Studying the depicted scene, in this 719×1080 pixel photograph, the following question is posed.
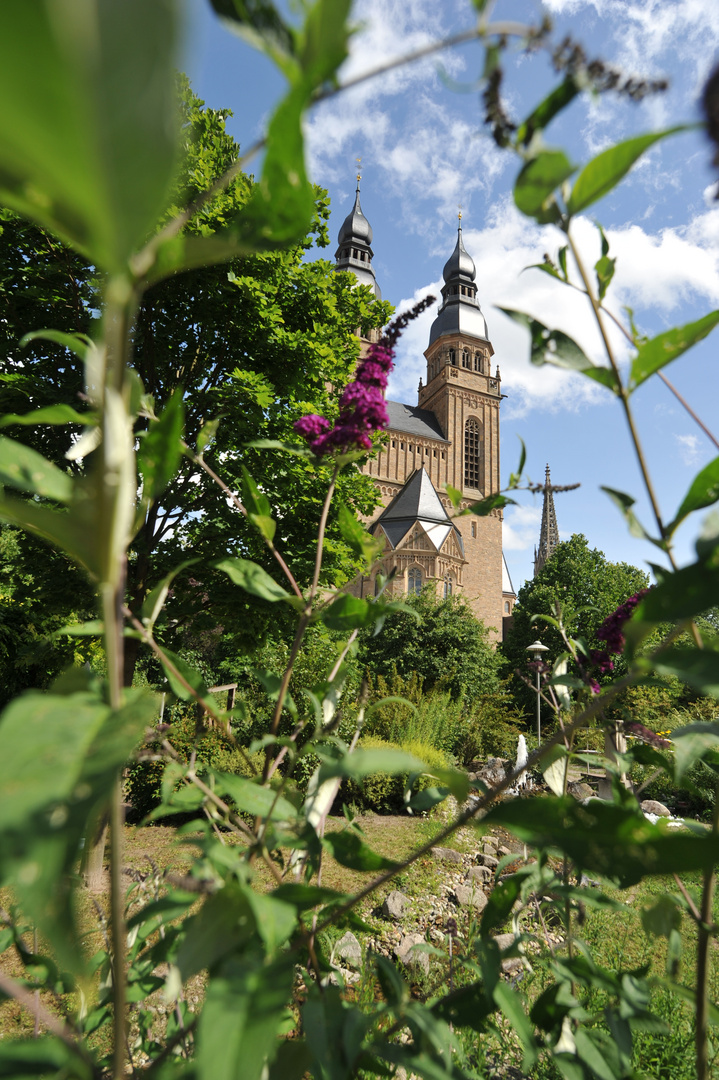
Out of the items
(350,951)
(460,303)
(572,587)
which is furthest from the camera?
(460,303)

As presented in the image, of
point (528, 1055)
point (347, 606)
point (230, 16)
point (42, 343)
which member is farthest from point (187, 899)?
point (42, 343)

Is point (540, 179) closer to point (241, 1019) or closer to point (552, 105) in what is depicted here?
point (552, 105)

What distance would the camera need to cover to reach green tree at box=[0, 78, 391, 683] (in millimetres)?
5562

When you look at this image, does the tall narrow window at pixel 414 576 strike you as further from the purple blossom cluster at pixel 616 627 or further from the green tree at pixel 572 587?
the purple blossom cluster at pixel 616 627

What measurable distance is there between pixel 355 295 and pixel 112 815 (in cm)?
788

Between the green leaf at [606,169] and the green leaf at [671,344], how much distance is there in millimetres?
164

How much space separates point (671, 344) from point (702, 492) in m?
0.17

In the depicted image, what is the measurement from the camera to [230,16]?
47cm

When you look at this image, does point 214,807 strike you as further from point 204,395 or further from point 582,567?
point 582,567

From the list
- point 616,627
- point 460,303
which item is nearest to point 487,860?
point 616,627

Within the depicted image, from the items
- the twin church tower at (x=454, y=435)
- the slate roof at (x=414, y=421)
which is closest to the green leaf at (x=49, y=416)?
the twin church tower at (x=454, y=435)

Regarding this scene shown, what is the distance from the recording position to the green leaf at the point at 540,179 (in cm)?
53

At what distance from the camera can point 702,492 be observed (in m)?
0.64

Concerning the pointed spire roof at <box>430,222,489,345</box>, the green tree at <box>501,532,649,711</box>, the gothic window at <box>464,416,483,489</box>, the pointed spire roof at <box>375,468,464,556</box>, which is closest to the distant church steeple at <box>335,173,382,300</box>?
the pointed spire roof at <box>430,222,489,345</box>
